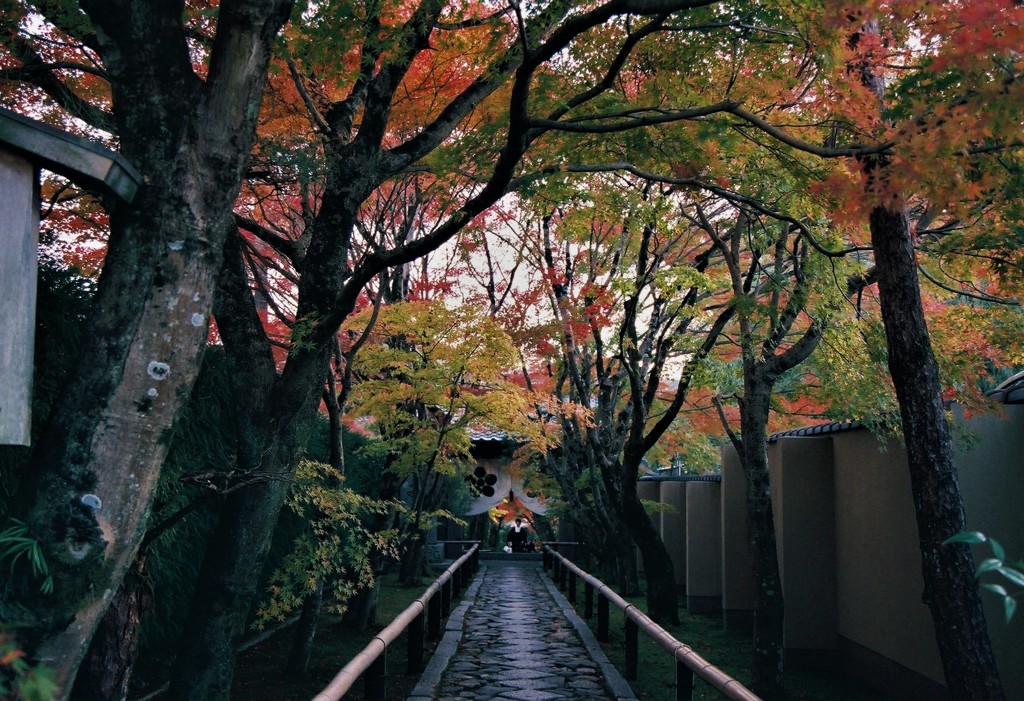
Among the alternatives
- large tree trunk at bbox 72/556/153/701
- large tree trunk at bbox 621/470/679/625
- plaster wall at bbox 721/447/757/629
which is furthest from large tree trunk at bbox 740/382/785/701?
large tree trunk at bbox 72/556/153/701

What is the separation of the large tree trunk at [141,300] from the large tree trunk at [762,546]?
8.01m

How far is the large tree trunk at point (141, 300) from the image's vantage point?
413 cm

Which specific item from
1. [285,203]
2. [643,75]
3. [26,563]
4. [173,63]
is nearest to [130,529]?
[26,563]

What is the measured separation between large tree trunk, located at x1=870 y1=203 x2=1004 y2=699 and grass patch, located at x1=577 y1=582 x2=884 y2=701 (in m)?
2.91

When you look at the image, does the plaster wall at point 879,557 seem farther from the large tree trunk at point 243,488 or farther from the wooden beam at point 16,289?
the wooden beam at point 16,289

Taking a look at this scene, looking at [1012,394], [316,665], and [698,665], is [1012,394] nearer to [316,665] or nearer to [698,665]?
[698,665]

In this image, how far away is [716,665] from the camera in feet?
41.9

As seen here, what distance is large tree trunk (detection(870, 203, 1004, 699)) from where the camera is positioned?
22.1 ft

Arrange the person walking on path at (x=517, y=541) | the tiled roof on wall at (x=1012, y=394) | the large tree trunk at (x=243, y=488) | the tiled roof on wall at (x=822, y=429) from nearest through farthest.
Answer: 1. the large tree trunk at (x=243, y=488)
2. the tiled roof on wall at (x=1012, y=394)
3. the tiled roof on wall at (x=822, y=429)
4. the person walking on path at (x=517, y=541)

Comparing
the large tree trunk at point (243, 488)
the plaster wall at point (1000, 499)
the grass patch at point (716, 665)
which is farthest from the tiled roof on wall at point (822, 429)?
the large tree trunk at point (243, 488)

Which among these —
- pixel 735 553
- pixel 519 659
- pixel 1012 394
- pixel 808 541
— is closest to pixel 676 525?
pixel 735 553

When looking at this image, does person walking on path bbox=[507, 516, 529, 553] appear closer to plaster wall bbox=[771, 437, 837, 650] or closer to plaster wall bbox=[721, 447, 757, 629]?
plaster wall bbox=[721, 447, 757, 629]

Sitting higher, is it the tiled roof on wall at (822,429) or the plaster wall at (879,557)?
the tiled roof on wall at (822,429)

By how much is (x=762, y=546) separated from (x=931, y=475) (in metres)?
4.43
